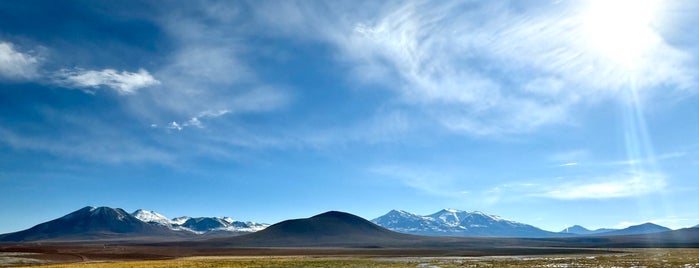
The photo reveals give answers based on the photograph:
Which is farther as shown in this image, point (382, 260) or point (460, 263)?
point (382, 260)

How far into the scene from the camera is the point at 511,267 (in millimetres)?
72062

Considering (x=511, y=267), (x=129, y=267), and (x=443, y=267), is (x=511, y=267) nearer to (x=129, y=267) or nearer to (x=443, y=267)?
(x=443, y=267)

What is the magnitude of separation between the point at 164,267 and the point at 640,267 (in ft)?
227

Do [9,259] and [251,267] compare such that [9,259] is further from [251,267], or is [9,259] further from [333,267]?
[333,267]

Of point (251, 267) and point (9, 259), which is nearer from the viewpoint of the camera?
point (251, 267)

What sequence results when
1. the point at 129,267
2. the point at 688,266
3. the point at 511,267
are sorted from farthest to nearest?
the point at 129,267
the point at 511,267
the point at 688,266

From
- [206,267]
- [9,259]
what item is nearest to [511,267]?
[206,267]

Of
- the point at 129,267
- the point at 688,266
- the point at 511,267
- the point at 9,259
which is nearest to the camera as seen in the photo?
the point at 688,266

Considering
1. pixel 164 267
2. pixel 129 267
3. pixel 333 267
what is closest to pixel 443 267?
pixel 333 267

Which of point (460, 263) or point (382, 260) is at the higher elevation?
point (382, 260)

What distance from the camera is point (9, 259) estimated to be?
324ft

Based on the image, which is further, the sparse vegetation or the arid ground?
the arid ground

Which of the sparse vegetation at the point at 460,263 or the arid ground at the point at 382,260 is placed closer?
the sparse vegetation at the point at 460,263

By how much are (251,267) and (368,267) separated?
18142 mm
